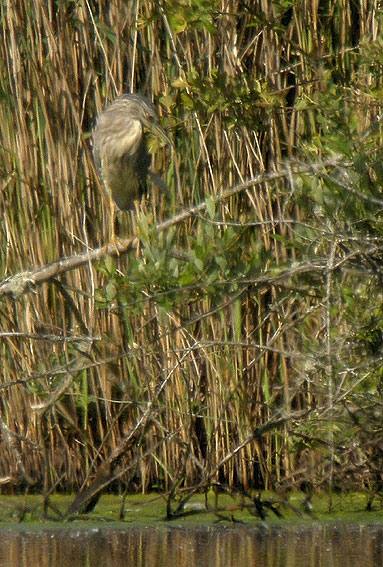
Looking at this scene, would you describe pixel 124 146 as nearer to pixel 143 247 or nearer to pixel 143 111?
pixel 143 111

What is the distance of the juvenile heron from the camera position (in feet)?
14.0

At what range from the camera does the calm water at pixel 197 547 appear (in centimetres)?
326

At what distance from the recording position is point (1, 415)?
4.50 meters

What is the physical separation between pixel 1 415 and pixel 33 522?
61cm

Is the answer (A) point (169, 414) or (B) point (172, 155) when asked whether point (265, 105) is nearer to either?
(B) point (172, 155)

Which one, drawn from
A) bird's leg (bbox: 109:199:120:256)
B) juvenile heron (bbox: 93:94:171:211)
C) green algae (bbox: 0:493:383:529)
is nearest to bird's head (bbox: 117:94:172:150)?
juvenile heron (bbox: 93:94:171:211)

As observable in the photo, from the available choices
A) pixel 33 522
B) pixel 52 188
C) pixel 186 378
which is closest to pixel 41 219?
pixel 52 188

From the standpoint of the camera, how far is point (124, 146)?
15.7ft

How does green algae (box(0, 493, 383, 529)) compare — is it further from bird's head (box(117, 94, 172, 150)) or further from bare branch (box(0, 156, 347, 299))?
bird's head (box(117, 94, 172, 150))

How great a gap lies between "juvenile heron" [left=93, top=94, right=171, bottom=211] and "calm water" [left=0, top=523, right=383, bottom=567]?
1.34 metres

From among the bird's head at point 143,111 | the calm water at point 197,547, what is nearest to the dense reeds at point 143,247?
the bird's head at point 143,111

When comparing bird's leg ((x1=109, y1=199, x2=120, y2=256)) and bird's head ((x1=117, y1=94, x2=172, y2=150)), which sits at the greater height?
bird's head ((x1=117, y1=94, x2=172, y2=150))

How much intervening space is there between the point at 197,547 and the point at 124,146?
195 centimetres

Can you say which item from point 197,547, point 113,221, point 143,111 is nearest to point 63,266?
point 113,221
